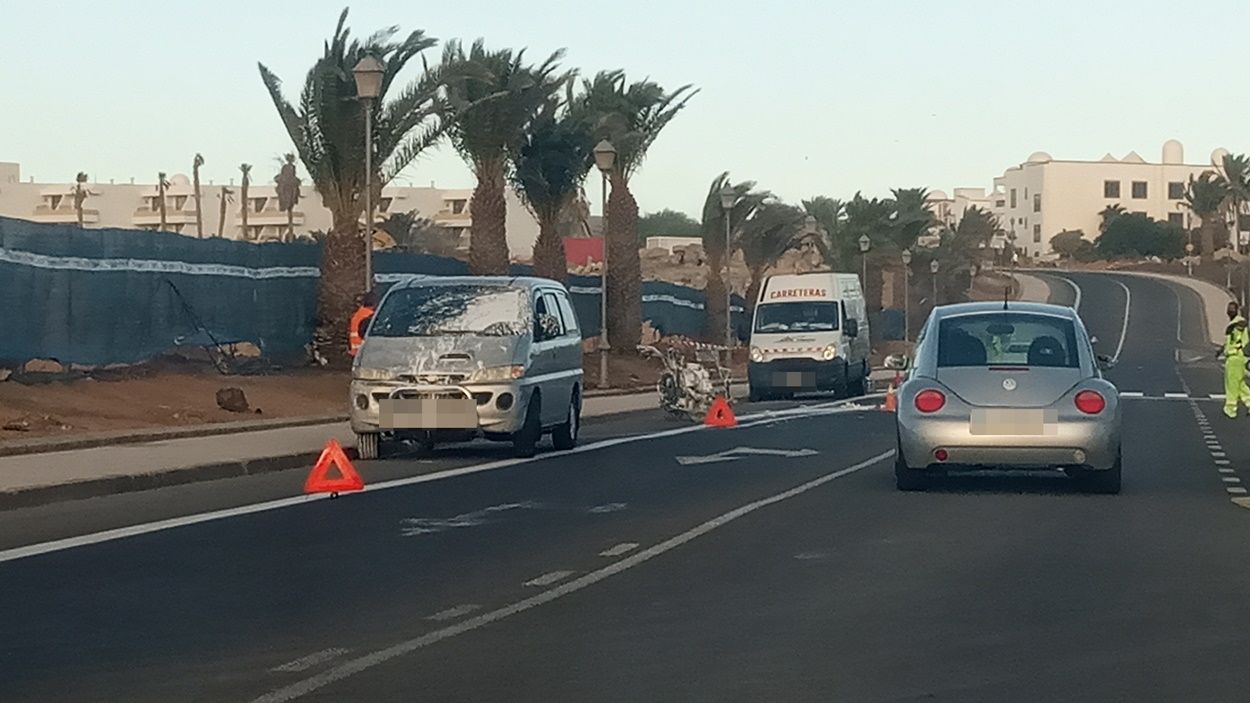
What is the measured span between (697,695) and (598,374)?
1444 inches

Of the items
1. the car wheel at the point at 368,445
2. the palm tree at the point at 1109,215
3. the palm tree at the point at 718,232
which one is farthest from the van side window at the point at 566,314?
the palm tree at the point at 1109,215

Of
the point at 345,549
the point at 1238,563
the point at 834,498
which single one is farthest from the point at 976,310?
the point at 345,549

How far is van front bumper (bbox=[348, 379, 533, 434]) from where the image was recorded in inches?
826

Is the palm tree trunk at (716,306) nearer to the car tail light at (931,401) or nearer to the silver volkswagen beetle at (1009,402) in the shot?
the silver volkswagen beetle at (1009,402)

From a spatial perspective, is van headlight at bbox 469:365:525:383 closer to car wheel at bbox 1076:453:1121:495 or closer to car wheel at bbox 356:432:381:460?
car wheel at bbox 356:432:381:460

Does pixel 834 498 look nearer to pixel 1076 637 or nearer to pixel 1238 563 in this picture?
pixel 1238 563

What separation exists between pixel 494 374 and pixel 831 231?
203 feet

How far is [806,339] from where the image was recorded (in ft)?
136

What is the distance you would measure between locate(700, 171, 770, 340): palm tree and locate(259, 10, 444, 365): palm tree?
25.5m

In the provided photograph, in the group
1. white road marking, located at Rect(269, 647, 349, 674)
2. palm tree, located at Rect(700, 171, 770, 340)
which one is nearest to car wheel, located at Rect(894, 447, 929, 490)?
white road marking, located at Rect(269, 647, 349, 674)

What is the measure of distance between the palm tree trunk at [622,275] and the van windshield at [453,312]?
89.5 feet

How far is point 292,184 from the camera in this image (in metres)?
95.0

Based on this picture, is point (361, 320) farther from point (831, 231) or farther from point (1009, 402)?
point (831, 231)

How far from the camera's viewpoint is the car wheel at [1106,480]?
17234mm
